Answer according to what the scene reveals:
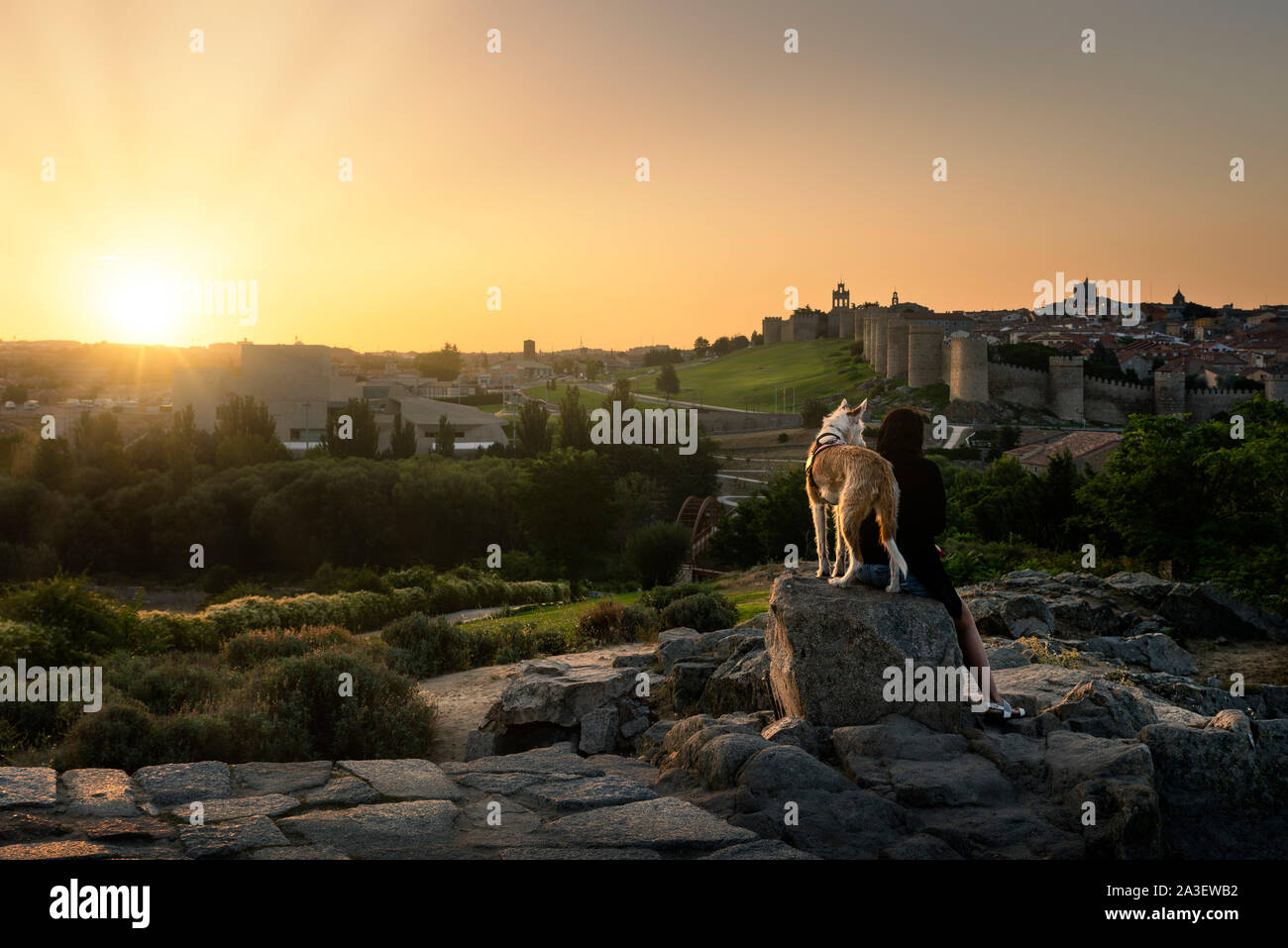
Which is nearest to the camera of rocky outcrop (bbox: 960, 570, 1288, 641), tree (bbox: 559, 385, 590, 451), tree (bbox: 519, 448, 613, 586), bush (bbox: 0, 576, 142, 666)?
bush (bbox: 0, 576, 142, 666)

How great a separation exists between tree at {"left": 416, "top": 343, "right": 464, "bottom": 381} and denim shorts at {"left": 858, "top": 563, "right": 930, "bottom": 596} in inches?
5499

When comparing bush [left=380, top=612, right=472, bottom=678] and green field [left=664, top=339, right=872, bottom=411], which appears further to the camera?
green field [left=664, top=339, right=872, bottom=411]

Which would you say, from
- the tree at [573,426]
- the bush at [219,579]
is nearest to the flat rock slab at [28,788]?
the bush at [219,579]

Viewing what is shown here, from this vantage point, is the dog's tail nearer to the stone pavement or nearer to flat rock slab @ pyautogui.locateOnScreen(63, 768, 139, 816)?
the stone pavement

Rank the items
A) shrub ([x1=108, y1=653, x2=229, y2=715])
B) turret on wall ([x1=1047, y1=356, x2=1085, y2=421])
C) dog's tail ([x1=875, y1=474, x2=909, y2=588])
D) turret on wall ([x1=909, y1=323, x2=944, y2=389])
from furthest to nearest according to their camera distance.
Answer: turret on wall ([x1=909, y1=323, x2=944, y2=389])
turret on wall ([x1=1047, y1=356, x2=1085, y2=421])
shrub ([x1=108, y1=653, x2=229, y2=715])
dog's tail ([x1=875, y1=474, x2=909, y2=588])

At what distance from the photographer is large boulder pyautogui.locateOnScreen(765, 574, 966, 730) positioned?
18.9 ft

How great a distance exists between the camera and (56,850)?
4254mm

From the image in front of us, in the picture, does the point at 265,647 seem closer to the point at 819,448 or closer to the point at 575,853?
the point at 819,448

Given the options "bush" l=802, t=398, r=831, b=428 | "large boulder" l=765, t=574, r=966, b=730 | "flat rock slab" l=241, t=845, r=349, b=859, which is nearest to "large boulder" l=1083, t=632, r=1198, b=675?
"large boulder" l=765, t=574, r=966, b=730

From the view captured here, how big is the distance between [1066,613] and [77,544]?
4218cm

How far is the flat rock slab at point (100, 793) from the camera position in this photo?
484 centimetres

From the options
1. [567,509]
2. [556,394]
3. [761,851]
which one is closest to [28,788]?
[761,851]

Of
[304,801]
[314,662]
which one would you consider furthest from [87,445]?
[304,801]
